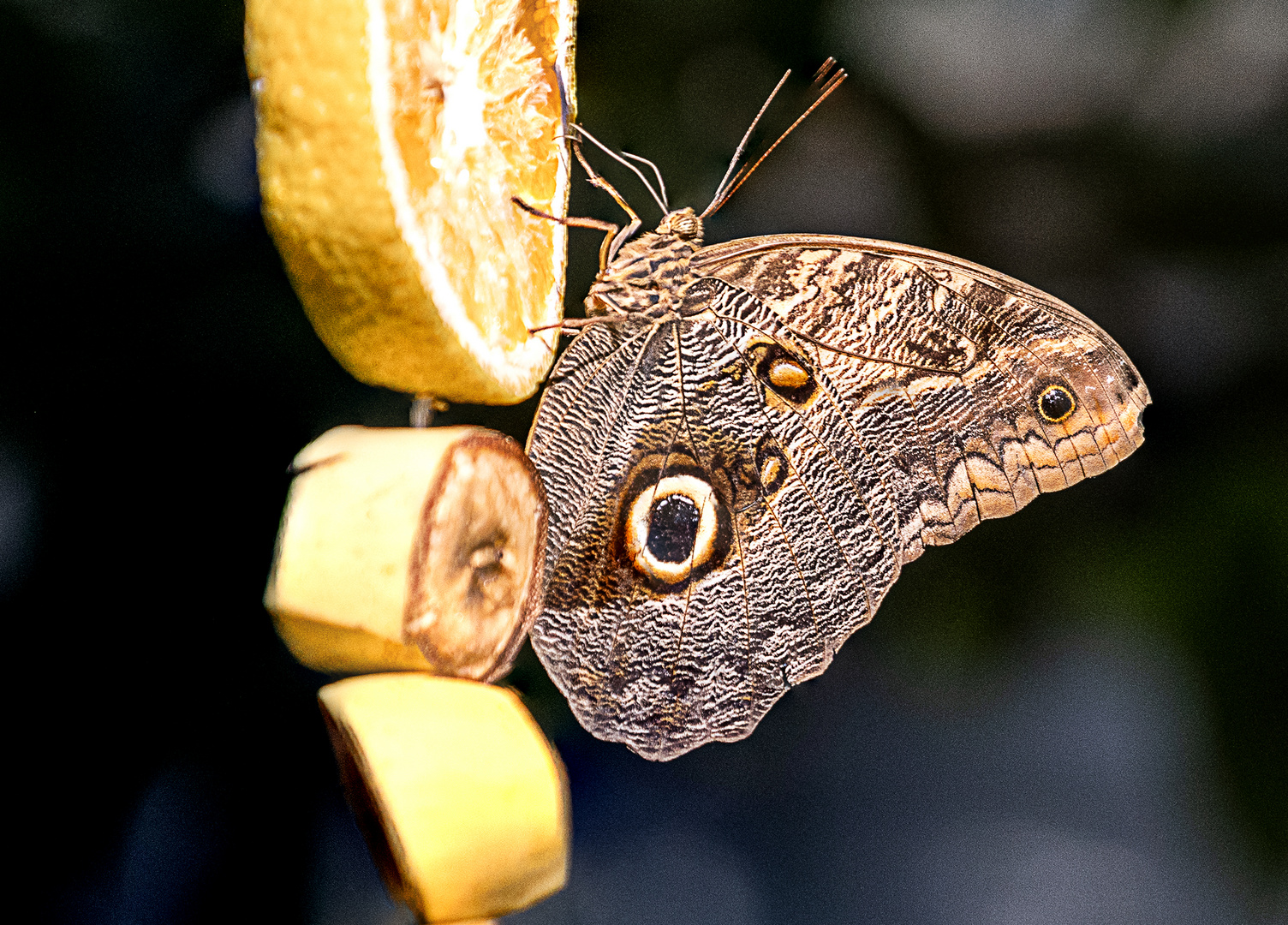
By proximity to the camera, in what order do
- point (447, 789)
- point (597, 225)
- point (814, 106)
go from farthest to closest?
point (814, 106), point (597, 225), point (447, 789)

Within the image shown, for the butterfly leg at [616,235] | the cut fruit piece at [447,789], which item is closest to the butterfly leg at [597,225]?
the butterfly leg at [616,235]

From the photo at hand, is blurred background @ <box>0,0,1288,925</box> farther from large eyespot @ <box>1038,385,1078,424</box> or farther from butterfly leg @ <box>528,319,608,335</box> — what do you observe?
large eyespot @ <box>1038,385,1078,424</box>

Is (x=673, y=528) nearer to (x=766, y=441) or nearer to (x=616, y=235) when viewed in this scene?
(x=766, y=441)

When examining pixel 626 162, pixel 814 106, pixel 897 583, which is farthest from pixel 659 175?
pixel 897 583

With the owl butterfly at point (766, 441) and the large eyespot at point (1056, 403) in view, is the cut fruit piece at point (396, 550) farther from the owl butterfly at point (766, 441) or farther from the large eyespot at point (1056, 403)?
the large eyespot at point (1056, 403)

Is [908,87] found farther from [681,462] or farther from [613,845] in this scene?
[613,845]

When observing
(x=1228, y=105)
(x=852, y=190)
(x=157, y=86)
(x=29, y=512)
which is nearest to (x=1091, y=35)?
(x=1228, y=105)

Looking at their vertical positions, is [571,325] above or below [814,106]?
below
